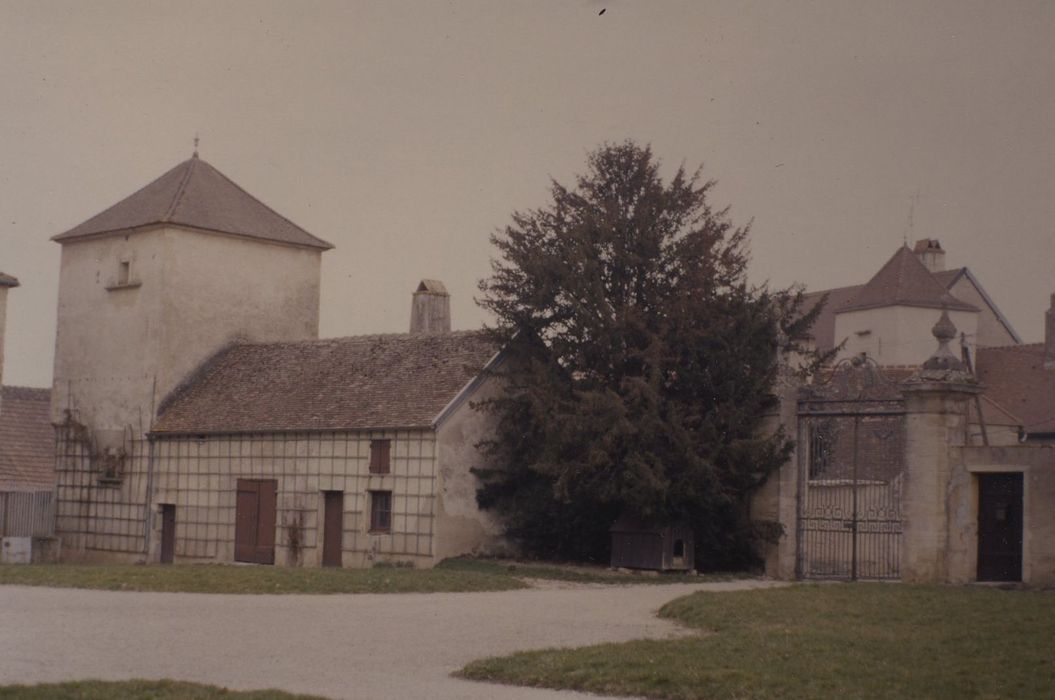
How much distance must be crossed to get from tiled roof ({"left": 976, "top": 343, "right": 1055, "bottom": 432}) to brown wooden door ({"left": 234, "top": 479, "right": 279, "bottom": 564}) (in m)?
26.6

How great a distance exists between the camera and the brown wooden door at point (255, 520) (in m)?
37.8

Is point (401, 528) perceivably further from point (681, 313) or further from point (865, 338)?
point (865, 338)

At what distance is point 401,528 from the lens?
34719mm

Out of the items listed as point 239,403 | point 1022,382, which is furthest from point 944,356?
point 1022,382

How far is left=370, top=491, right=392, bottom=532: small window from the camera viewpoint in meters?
35.4

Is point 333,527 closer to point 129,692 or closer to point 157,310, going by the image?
point 157,310

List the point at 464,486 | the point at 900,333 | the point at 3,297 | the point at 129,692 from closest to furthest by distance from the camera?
the point at 129,692 → the point at 464,486 → the point at 3,297 → the point at 900,333

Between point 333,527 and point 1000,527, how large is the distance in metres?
16.9

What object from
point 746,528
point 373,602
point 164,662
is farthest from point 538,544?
point 164,662

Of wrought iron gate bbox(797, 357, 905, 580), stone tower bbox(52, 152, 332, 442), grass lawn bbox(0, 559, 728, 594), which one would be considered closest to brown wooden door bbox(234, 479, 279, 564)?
stone tower bbox(52, 152, 332, 442)

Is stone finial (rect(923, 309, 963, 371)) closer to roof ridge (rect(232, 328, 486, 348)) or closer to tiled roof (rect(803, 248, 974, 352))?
roof ridge (rect(232, 328, 486, 348))

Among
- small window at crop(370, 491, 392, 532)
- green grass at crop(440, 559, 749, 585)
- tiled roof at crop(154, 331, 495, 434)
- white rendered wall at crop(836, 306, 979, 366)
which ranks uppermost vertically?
white rendered wall at crop(836, 306, 979, 366)

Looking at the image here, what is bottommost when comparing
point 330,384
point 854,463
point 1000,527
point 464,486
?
point 1000,527

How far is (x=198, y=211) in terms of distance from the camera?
43.2 meters
